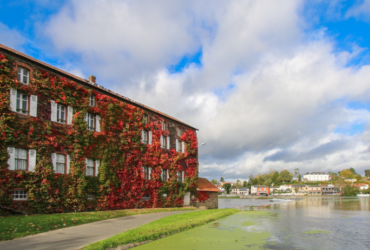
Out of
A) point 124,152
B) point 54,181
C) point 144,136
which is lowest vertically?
point 54,181

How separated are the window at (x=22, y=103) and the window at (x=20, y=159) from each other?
2635 mm

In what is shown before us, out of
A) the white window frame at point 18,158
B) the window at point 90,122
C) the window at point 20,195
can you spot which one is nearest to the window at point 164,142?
the window at point 90,122

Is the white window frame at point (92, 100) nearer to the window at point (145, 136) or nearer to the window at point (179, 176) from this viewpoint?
the window at point (145, 136)

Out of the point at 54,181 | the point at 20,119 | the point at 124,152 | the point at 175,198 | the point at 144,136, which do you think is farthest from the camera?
the point at 175,198

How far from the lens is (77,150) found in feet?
72.8

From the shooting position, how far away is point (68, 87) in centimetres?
2242

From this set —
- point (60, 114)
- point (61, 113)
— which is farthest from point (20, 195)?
point (61, 113)

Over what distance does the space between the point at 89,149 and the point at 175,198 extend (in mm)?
14690

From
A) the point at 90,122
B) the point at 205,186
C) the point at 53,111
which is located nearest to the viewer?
the point at 53,111

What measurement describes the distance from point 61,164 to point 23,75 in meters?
6.92

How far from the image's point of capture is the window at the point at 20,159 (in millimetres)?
18344

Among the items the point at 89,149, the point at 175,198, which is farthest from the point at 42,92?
the point at 175,198

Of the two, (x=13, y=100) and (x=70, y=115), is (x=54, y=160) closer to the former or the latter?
(x=70, y=115)

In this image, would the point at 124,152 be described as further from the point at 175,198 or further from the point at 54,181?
the point at 175,198
